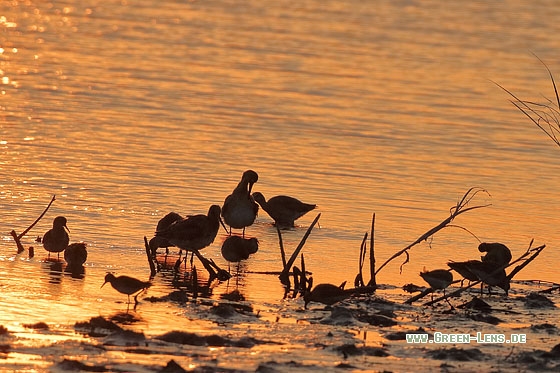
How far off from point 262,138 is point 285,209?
548cm

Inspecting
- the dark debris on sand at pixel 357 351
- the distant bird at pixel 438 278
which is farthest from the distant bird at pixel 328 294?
the dark debris on sand at pixel 357 351

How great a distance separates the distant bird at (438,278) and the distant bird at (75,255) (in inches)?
138

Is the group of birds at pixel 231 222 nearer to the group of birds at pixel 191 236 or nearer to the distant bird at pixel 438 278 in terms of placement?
the group of birds at pixel 191 236

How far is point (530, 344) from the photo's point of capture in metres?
10.9

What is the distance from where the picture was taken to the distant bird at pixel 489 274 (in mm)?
12609

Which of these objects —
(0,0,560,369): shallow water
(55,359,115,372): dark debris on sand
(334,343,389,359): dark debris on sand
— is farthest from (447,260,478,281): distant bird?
(55,359,115,372): dark debris on sand

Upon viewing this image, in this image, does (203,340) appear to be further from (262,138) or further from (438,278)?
(262,138)

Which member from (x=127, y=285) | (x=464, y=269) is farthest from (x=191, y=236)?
(x=464, y=269)

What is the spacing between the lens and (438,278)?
1234 cm

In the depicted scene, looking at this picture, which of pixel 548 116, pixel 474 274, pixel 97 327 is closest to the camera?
pixel 97 327

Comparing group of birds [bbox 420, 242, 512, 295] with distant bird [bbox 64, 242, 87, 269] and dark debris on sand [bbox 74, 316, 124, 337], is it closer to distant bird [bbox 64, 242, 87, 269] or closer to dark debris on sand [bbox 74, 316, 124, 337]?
dark debris on sand [bbox 74, 316, 124, 337]

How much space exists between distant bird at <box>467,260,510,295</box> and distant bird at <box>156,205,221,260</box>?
9.30 feet

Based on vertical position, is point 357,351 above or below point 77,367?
above

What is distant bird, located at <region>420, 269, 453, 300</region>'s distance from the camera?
485 inches
